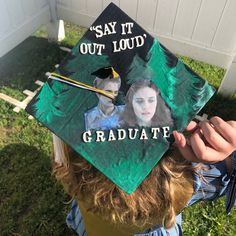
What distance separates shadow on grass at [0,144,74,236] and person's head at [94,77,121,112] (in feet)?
5.03

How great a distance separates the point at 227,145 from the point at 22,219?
185 centimetres

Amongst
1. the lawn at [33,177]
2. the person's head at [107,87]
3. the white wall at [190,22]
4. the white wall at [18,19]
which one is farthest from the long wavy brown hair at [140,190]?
the white wall at [18,19]

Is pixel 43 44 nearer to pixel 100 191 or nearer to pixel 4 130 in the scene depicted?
pixel 4 130

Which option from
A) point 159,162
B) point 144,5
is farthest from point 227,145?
point 144,5

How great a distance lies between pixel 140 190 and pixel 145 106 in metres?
0.36

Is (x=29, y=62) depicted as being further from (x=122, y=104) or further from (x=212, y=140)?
(x=212, y=140)

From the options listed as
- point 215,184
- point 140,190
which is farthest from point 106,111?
point 215,184

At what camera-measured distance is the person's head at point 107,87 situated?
1.31 m

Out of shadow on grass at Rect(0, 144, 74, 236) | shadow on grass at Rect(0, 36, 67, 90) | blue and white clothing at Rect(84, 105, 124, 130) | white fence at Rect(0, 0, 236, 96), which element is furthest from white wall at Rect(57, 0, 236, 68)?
blue and white clothing at Rect(84, 105, 124, 130)

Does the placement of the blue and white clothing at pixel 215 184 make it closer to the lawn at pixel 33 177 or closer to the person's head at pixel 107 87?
the person's head at pixel 107 87

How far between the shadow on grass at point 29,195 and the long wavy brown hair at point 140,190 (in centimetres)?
118

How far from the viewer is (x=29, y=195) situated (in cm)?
270

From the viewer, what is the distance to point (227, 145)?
4.16ft

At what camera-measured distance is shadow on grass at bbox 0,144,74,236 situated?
2.55 metres
